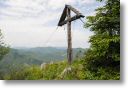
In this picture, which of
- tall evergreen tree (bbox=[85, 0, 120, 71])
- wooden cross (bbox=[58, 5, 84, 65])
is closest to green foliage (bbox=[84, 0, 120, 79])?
tall evergreen tree (bbox=[85, 0, 120, 71])

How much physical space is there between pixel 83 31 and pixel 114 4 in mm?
368

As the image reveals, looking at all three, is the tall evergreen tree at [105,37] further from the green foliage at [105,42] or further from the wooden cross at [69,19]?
the wooden cross at [69,19]

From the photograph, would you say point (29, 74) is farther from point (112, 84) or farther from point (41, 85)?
point (112, 84)

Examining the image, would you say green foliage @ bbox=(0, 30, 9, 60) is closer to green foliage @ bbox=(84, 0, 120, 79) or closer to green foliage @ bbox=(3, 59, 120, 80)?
green foliage @ bbox=(3, 59, 120, 80)

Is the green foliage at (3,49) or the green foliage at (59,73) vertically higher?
the green foliage at (3,49)

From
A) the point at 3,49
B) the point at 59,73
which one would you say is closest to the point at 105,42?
the point at 59,73

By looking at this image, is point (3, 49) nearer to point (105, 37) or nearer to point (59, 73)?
point (59, 73)

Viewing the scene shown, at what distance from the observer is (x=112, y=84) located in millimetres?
4910

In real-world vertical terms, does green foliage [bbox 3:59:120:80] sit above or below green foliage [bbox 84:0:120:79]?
below

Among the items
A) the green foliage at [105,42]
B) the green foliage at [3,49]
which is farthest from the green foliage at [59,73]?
the green foliage at [3,49]

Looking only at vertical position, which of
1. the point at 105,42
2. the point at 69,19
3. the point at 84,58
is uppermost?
the point at 69,19

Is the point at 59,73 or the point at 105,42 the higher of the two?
the point at 105,42

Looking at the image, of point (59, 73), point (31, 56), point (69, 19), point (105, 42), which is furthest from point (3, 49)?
point (105, 42)

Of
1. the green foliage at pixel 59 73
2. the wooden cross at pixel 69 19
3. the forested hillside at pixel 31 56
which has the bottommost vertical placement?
the green foliage at pixel 59 73
